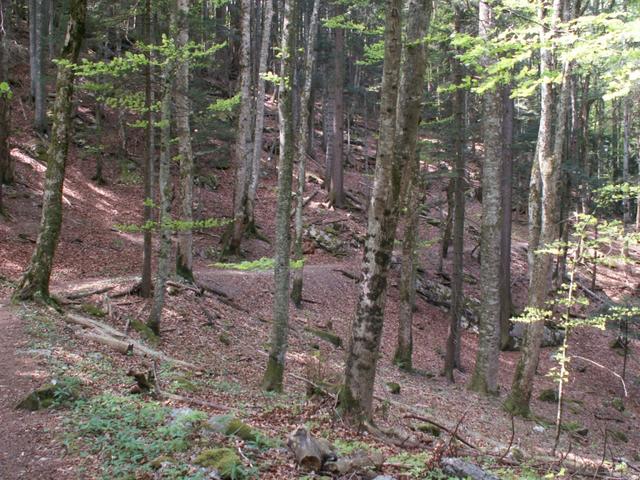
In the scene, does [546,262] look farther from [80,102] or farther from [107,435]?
[80,102]

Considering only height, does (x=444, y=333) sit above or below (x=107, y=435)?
below

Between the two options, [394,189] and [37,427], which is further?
[394,189]

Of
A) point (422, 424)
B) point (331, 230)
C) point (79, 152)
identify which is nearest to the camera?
point (422, 424)

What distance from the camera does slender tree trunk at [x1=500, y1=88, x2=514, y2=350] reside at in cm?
1806

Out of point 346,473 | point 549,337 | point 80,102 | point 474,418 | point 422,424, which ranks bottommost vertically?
point 549,337

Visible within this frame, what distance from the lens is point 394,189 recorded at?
640 centimetres

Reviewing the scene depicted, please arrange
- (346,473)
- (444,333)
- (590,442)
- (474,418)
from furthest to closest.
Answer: (444,333), (590,442), (474,418), (346,473)

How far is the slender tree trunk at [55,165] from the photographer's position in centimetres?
980

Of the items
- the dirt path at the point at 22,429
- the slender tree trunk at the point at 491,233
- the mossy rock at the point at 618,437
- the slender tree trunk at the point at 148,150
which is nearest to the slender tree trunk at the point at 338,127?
the slender tree trunk at the point at 491,233

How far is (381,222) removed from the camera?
6336mm

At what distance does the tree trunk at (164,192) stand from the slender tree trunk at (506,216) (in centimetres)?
1187

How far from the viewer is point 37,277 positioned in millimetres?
9906

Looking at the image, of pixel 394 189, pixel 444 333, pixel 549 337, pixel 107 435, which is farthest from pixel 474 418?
pixel 549 337

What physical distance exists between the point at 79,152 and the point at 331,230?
1100cm
